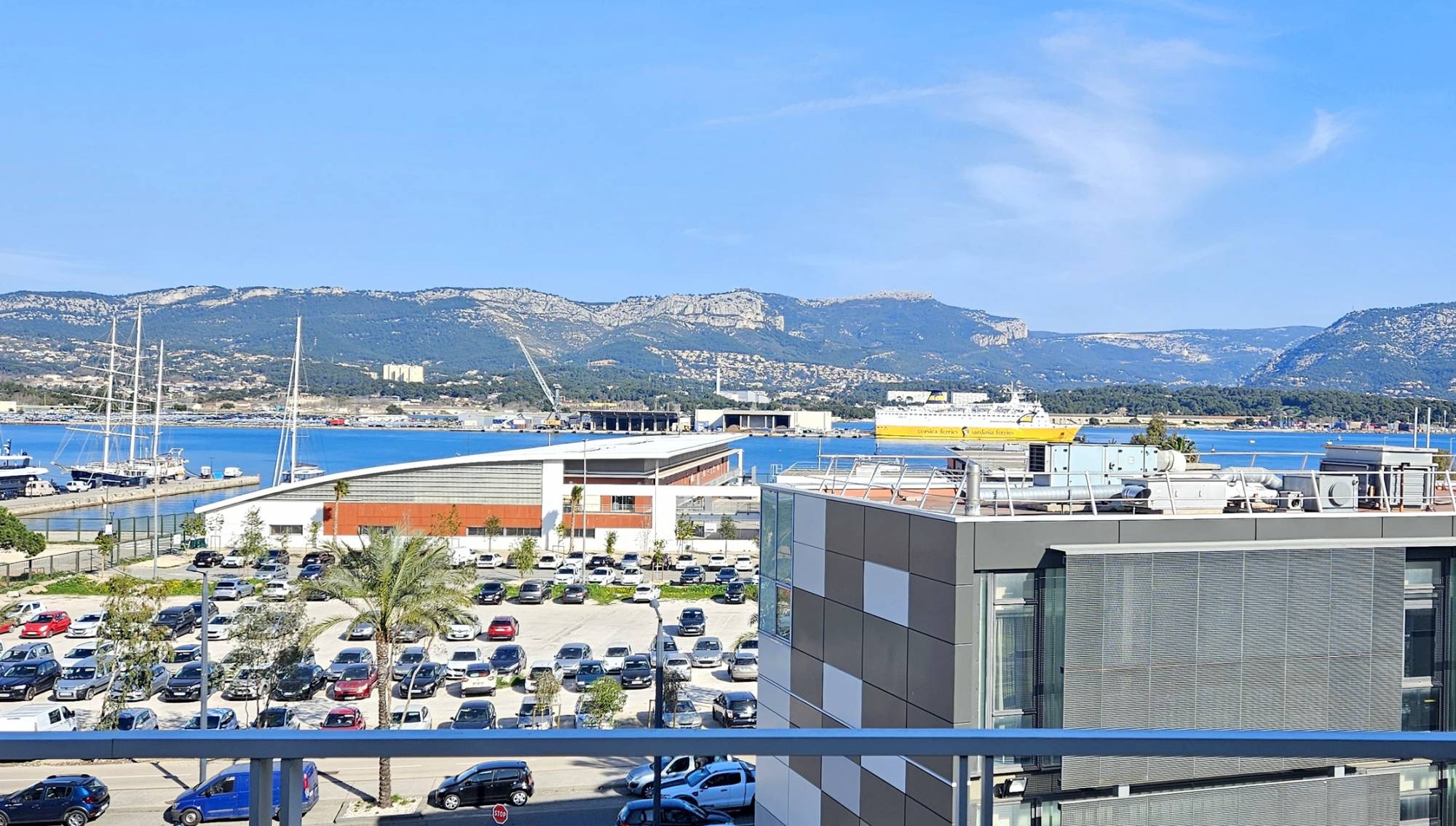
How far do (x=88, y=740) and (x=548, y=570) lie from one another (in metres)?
23.3

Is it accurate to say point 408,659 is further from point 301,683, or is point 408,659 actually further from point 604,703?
point 604,703

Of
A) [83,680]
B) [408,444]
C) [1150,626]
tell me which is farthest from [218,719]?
[408,444]

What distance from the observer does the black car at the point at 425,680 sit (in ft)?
44.9

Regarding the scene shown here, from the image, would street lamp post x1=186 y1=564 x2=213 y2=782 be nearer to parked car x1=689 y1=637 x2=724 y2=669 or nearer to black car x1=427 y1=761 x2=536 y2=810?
black car x1=427 y1=761 x2=536 y2=810

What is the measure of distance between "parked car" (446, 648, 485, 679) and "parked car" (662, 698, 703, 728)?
132 inches

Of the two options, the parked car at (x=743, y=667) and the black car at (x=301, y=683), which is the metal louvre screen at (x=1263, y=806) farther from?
the parked car at (x=743, y=667)

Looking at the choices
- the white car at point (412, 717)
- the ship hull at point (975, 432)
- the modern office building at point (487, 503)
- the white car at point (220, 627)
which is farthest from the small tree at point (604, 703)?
the ship hull at point (975, 432)

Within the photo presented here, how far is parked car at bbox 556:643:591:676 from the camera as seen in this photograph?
14.8 meters

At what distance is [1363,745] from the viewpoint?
112 centimetres

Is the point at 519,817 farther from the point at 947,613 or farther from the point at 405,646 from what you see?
the point at 405,646

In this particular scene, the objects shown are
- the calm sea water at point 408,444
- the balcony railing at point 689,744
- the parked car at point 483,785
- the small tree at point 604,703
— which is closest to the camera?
the balcony railing at point 689,744

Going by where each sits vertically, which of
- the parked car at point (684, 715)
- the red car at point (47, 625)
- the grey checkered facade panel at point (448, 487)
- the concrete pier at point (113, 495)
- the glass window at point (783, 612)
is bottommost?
the concrete pier at point (113, 495)

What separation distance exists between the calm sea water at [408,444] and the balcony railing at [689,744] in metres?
49.6

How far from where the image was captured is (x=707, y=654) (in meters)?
15.9
